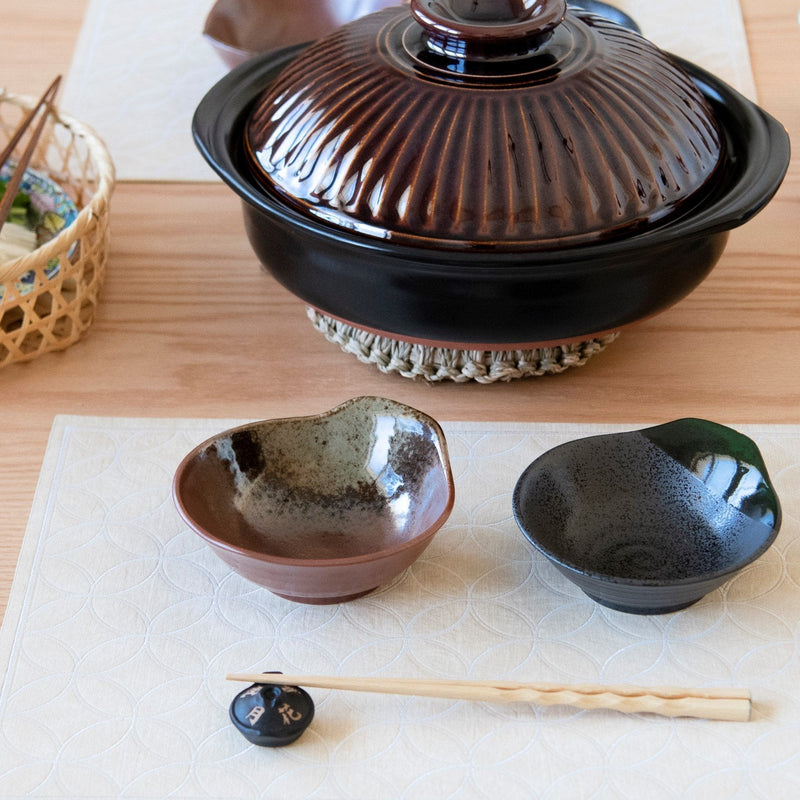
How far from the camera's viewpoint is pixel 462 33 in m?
0.88

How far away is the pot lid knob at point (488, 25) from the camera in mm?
881

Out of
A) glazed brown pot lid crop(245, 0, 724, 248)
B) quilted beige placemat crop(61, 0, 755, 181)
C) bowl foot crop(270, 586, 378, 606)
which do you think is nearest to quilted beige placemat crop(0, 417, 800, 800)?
bowl foot crop(270, 586, 378, 606)

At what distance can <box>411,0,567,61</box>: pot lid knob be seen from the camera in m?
0.88

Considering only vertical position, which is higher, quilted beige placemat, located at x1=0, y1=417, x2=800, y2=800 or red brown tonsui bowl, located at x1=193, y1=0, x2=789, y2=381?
red brown tonsui bowl, located at x1=193, y1=0, x2=789, y2=381

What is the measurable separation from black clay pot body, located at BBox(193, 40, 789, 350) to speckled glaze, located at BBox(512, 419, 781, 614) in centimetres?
11

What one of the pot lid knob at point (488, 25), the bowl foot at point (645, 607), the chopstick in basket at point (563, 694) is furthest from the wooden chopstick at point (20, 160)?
the bowl foot at point (645, 607)

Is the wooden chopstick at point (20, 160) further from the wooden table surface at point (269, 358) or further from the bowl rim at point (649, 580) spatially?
the bowl rim at point (649, 580)

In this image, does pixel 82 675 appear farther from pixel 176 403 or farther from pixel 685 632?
pixel 685 632

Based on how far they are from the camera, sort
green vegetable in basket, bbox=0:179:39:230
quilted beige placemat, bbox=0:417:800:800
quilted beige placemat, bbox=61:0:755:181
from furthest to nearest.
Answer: quilted beige placemat, bbox=61:0:755:181, green vegetable in basket, bbox=0:179:39:230, quilted beige placemat, bbox=0:417:800:800

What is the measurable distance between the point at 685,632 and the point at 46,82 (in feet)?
3.85

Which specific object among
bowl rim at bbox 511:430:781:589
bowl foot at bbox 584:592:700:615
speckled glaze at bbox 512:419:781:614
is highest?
bowl rim at bbox 511:430:781:589

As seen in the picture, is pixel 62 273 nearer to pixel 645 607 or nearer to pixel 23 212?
pixel 23 212

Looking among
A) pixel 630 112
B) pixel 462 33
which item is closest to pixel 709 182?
pixel 630 112

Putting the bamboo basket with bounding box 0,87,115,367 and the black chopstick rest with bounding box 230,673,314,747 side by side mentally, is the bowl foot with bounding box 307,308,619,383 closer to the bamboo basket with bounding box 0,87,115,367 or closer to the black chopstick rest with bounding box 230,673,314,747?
the bamboo basket with bounding box 0,87,115,367
